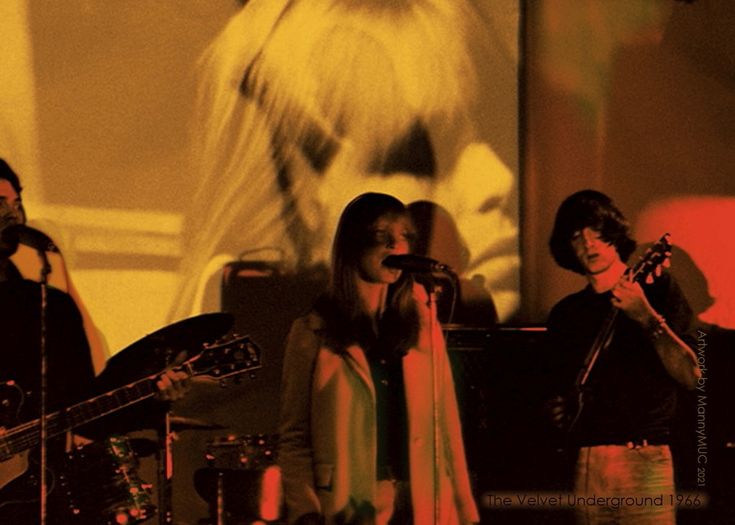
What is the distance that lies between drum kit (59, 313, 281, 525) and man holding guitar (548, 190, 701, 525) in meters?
1.32

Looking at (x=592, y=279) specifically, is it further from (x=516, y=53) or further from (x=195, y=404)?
(x=195, y=404)

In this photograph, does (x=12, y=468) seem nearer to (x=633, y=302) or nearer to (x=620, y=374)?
(x=620, y=374)

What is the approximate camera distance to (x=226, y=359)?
415cm

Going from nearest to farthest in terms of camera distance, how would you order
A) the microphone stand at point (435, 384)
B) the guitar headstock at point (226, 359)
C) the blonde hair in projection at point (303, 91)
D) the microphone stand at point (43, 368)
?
the microphone stand at point (43, 368) → the microphone stand at point (435, 384) → the guitar headstock at point (226, 359) → the blonde hair in projection at point (303, 91)

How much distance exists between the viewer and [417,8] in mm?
4551

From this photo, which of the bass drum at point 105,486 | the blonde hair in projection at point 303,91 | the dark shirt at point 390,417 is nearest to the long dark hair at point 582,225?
the blonde hair in projection at point 303,91

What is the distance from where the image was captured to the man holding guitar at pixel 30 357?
13.2 ft

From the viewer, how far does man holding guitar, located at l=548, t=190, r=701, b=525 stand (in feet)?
14.4

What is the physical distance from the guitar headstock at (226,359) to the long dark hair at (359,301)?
337mm

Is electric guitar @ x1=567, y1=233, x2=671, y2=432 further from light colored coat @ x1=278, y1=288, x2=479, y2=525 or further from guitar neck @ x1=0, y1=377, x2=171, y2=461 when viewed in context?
guitar neck @ x1=0, y1=377, x2=171, y2=461

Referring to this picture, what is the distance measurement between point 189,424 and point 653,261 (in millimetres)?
2109

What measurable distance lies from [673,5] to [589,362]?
5.51 ft

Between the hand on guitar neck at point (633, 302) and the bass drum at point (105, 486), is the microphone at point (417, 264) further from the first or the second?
the bass drum at point (105, 486)

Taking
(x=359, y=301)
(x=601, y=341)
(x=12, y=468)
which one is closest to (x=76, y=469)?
(x=12, y=468)
